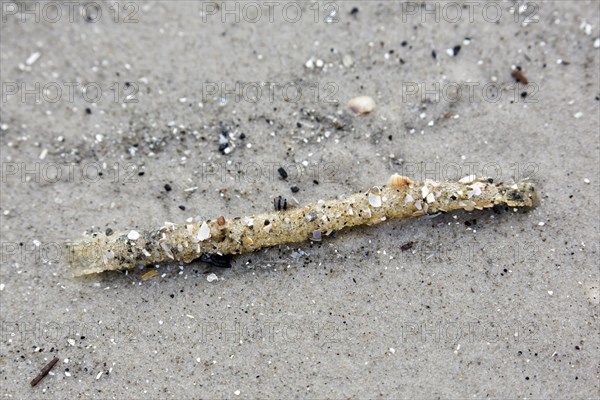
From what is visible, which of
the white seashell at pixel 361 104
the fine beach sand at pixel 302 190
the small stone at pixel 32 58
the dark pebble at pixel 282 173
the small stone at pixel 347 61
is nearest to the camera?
the fine beach sand at pixel 302 190

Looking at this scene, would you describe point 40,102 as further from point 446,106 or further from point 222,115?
point 446,106

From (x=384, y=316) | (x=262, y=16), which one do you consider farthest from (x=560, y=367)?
(x=262, y=16)

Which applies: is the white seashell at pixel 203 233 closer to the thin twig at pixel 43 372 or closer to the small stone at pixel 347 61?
the thin twig at pixel 43 372

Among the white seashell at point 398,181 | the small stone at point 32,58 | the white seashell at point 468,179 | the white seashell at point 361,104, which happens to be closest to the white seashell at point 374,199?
the white seashell at point 398,181

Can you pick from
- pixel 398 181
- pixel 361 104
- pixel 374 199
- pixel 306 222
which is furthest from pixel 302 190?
pixel 361 104

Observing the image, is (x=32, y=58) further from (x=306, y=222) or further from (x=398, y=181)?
(x=398, y=181)

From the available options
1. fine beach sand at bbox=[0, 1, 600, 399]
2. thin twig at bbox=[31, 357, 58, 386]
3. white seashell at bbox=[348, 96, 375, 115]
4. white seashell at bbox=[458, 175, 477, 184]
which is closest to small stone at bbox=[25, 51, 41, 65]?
fine beach sand at bbox=[0, 1, 600, 399]
